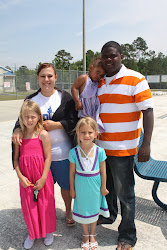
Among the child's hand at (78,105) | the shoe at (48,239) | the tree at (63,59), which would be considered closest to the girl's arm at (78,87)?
the child's hand at (78,105)

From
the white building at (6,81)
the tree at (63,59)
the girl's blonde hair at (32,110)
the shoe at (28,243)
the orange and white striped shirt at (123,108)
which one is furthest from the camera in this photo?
the tree at (63,59)

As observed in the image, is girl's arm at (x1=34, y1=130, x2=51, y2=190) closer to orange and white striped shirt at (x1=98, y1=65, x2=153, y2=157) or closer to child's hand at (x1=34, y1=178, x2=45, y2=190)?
child's hand at (x1=34, y1=178, x2=45, y2=190)

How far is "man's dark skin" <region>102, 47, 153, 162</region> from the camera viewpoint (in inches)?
76.7

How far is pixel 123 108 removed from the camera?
201 centimetres

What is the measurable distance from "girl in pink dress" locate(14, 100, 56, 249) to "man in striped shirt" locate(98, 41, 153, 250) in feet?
1.87

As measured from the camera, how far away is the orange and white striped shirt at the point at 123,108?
6.36 ft

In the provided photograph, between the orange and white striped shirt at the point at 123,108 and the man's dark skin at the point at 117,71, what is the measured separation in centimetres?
6

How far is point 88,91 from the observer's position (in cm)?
214

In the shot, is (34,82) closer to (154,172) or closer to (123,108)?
(154,172)

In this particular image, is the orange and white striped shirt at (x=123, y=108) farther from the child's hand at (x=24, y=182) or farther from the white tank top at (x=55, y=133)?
the child's hand at (x=24, y=182)

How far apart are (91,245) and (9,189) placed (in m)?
1.70

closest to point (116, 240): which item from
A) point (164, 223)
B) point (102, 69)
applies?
point (164, 223)

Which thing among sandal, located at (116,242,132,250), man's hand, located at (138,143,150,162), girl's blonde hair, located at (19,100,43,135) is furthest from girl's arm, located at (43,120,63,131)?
sandal, located at (116,242,132,250)

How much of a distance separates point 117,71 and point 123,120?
43 cm
